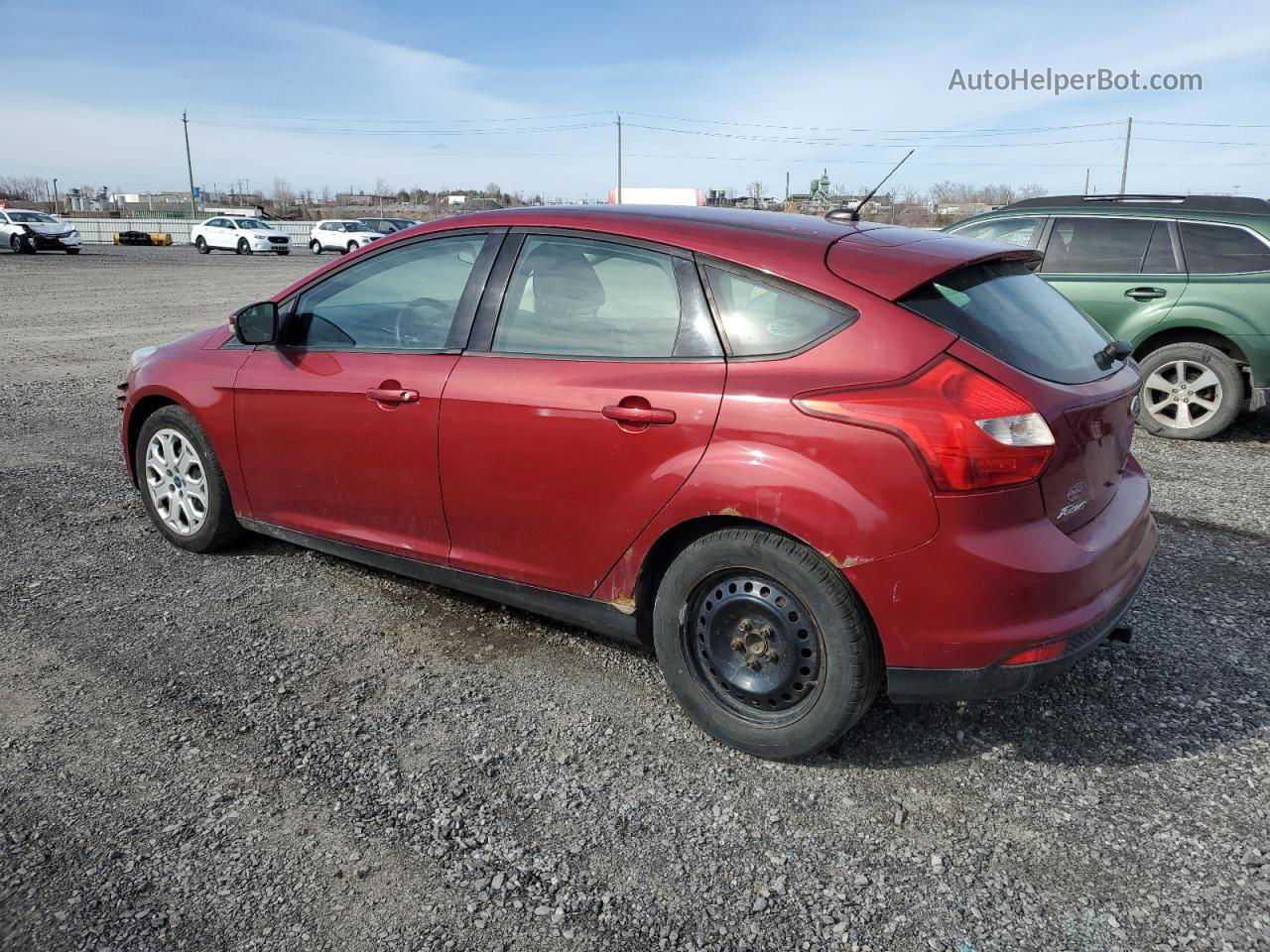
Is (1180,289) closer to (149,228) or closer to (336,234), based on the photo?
(336,234)

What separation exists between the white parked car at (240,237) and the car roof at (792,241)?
3947 cm

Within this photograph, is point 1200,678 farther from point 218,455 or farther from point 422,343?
point 218,455

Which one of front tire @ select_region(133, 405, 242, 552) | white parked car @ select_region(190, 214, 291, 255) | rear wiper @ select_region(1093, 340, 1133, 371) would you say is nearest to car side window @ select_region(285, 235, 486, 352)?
front tire @ select_region(133, 405, 242, 552)

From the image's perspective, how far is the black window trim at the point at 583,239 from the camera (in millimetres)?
3027

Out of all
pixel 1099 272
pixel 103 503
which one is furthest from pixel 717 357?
pixel 1099 272

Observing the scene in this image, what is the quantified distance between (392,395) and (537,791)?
161 centimetres

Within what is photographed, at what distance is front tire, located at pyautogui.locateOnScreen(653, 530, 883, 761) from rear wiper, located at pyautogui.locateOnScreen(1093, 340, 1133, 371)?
126 centimetres

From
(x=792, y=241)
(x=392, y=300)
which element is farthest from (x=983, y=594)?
(x=392, y=300)

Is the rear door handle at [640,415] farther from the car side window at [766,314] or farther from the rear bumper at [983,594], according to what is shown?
the rear bumper at [983,594]

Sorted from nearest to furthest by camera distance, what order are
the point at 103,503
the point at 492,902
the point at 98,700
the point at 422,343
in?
the point at 492,902 → the point at 98,700 → the point at 422,343 → the point at 103,503

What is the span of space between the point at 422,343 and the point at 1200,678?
10.4 feet

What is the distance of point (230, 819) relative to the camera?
2.69 m

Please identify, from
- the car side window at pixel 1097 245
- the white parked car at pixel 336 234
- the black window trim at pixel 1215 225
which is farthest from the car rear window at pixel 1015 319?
the white parked car at pixel 336 234

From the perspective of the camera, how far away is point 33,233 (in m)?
33.1
